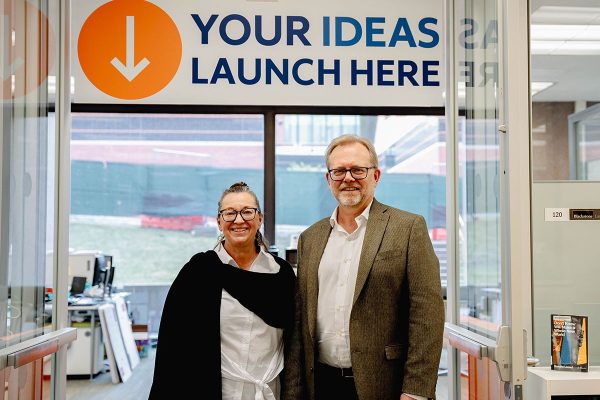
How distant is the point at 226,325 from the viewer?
2.31m

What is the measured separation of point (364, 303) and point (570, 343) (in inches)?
36.5

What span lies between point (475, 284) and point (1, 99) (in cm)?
212

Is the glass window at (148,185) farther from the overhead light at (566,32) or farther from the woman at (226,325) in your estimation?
the woman at (226,325)

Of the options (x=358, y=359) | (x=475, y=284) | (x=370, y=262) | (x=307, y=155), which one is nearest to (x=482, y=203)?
(x=475, y=284)

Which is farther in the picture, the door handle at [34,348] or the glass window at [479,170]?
the glass window at [479,170]

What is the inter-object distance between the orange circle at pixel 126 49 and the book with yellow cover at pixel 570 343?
Result: 2935 millimetres

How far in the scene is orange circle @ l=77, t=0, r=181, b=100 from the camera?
4.34 metres

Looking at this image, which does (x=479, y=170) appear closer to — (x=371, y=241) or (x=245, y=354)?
(x=371, y=241)

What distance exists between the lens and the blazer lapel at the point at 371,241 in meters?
2.25

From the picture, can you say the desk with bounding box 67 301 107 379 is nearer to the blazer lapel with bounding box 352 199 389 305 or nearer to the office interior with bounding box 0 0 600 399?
the office interior with bounding box 0 0 600 399

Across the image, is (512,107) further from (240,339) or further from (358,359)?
(240,339)

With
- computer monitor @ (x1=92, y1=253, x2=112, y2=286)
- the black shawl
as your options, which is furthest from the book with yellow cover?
computer monitor @ (x1=92, y1=253, x2=112, y2=286)

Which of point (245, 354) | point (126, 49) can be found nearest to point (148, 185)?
point (126, 49)

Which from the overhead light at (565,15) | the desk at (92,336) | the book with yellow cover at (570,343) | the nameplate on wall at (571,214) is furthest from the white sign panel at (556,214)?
the desk at (92,336)
